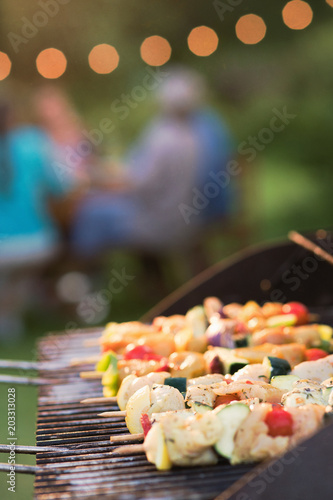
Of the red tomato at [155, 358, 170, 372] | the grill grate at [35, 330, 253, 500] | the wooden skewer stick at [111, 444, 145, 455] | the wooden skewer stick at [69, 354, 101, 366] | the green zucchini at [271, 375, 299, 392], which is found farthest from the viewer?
the wooden skewer stick at [69, 354, 101, 366]

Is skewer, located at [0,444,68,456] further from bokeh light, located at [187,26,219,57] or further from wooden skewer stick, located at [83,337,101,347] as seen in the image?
bokeh light, located at [187,26,219,57]

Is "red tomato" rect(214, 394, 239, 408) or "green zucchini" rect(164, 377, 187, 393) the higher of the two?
"green zucchini" rect(164, 377, 187, 393)

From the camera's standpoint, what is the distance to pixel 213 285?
11.5 feet

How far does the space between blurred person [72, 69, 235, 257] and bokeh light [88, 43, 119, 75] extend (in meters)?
5.57

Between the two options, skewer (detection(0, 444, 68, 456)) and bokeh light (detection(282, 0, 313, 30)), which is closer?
skewer (detection(0, 444, 68, 456))

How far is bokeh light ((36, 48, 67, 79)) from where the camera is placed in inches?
393

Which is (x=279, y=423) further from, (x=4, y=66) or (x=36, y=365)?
(x=4, y=66)

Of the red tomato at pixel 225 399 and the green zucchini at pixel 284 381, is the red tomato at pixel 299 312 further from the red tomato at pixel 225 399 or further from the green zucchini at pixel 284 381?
the red tomato at pixel 225 399

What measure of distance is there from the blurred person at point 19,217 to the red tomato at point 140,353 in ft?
11.4

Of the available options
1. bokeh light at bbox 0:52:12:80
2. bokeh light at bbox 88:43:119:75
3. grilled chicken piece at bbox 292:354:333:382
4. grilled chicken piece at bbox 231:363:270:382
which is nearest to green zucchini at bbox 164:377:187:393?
grilled chicken piece at bbox 231:363:270:382

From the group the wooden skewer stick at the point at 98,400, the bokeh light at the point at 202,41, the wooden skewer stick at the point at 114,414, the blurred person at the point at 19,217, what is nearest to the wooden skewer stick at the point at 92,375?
the wooden skewer stick at the point at 98,400

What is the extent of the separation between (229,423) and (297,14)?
962 cm

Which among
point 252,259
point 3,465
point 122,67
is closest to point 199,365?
point 3,465

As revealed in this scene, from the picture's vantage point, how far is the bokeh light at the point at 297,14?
9953 mm
